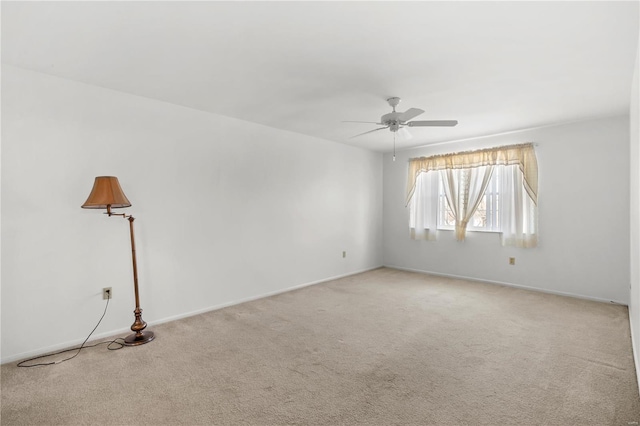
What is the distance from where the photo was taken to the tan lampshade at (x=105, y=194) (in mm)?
2635

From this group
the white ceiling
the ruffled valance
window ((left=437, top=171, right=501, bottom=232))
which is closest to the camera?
the white ceiling

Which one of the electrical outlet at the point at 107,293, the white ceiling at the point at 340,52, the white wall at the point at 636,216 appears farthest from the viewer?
the electrical outlet at the point at 107,293

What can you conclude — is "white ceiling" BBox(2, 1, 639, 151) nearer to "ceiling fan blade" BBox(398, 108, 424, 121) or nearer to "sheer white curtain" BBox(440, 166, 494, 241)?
"ceiling fan blade" BBox(398, 108, 424, 121)

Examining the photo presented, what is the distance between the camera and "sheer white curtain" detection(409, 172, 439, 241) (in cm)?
564

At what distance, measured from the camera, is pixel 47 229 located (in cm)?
273

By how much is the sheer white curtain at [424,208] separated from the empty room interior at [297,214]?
1.61ft

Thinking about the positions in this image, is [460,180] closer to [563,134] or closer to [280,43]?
[563,134]

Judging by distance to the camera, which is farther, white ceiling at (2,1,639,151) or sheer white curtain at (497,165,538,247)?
sheer white curtain at (497,165,538,247)

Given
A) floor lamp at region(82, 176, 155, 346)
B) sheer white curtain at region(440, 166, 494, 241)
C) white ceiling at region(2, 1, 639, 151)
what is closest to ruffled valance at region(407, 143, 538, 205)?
sheer white curtain at region(440, 166, 494, 241)

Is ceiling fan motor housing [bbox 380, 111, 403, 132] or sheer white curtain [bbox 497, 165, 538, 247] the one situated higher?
ceiling fan motor housing [bbox 380, 111, 403, 132]

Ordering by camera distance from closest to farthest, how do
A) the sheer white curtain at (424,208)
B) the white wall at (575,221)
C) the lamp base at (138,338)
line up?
the lamp base at (138,338)
the white wall at (575,221)
the sheer white curtain at (424,208)

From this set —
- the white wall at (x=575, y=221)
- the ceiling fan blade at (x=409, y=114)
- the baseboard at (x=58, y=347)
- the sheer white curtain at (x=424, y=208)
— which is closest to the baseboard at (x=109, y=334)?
the baseboard at (x=58, y=347)

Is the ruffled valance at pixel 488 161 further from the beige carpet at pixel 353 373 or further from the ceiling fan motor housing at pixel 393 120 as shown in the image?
the ceiling fan motor housing at pixel 393 120

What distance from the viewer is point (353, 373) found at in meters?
2.32
